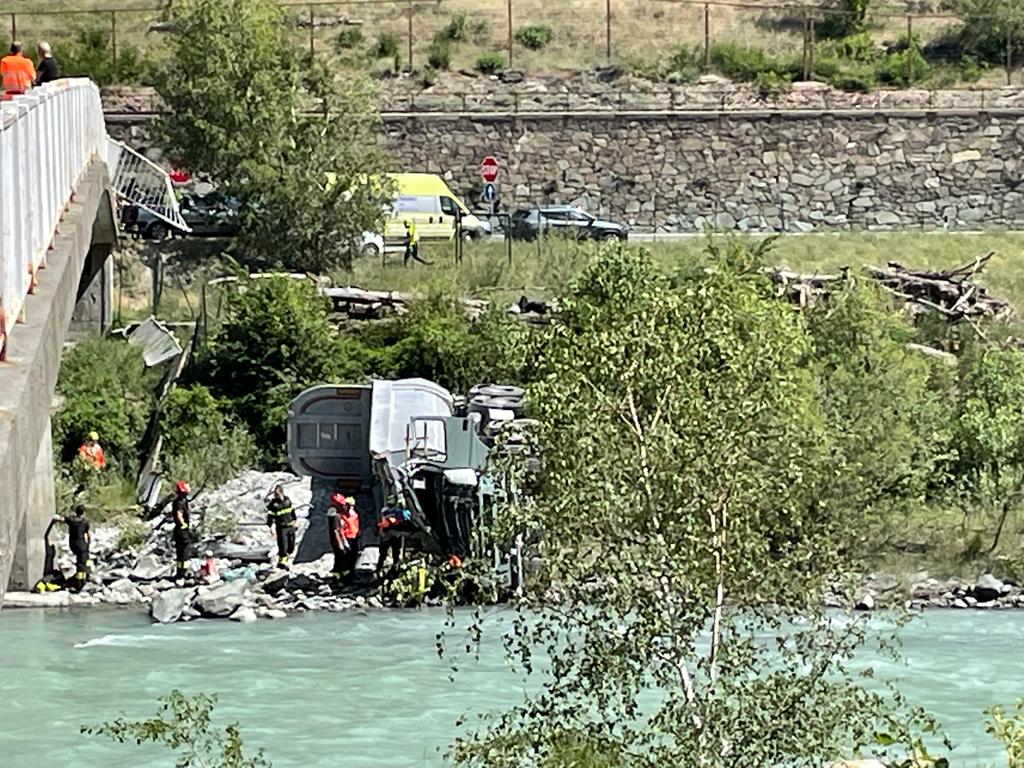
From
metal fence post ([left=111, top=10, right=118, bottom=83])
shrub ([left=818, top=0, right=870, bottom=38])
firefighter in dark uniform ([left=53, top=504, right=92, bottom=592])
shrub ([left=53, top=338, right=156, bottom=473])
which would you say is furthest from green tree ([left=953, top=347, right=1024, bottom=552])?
metal fence post ([left=111, top=10, right=118, bottom=83])

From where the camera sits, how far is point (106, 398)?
30656mm

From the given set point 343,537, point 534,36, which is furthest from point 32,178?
point 534,36

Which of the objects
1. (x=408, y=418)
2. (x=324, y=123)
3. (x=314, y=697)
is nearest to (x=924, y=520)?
(x=408, y=418)

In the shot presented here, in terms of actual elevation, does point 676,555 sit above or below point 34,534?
above

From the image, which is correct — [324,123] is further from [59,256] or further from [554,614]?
[554,614]

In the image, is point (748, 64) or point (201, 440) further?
point (748, 64)

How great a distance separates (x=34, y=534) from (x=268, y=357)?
6.23 meters

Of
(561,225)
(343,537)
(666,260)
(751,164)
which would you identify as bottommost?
(343,537)

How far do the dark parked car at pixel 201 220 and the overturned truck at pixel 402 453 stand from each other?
930cm

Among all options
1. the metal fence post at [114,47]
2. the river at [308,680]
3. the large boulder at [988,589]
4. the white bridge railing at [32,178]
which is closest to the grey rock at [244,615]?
the river at [308,680]

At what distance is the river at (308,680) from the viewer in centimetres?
1870

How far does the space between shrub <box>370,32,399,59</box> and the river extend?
27.4 m

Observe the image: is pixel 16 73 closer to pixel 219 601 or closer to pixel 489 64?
pixel 219 601

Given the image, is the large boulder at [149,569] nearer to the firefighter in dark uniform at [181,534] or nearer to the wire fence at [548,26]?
the firefighter in dark uniform at [181,534]
